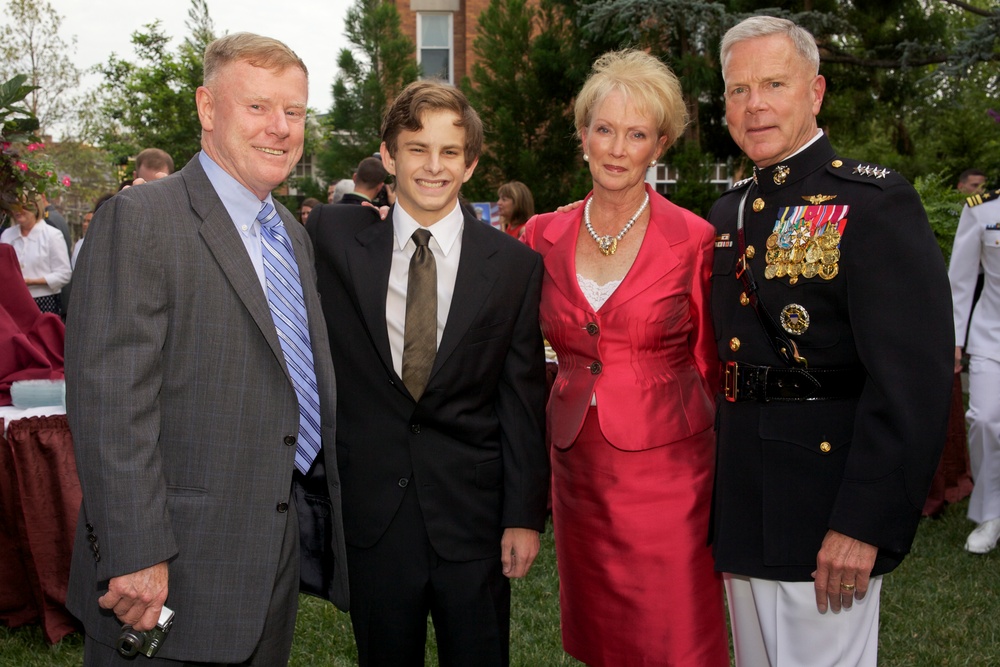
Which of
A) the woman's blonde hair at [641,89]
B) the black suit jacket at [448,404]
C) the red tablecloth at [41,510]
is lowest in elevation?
the red tablecloth at [41,510]

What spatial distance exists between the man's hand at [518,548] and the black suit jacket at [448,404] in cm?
4

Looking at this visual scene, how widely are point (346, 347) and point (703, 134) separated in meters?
10.4

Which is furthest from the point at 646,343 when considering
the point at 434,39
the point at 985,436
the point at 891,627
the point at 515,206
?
the point at 434,39

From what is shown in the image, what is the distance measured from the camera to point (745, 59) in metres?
2.43

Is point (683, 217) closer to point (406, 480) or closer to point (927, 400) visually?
point (927, 400)

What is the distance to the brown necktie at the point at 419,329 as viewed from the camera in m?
2.40

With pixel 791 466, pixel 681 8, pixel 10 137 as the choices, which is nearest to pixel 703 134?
pixel 681 8

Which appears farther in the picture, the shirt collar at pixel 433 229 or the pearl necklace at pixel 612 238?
the pearl necklace at pixel 612 238

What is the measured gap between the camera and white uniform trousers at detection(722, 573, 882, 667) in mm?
2334

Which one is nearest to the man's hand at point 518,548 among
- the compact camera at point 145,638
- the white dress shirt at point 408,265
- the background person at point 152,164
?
the white dress shirt at point 408,265

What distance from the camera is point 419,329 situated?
2.41 metres

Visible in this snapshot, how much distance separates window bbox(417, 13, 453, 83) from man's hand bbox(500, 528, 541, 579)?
1579cm

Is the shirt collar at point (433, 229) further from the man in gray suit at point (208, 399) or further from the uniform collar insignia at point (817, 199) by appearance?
the uniform collar insignia at point (817, 199)

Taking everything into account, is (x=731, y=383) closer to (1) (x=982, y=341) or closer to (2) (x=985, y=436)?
(1) (x=982, y=341)
